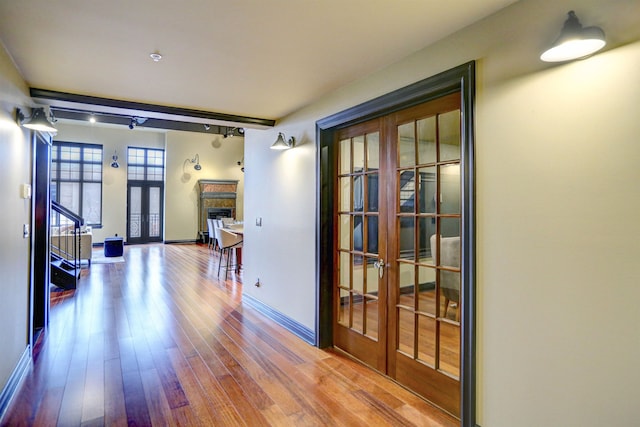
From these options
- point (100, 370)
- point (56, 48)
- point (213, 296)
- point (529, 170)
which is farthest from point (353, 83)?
point (213, 296)

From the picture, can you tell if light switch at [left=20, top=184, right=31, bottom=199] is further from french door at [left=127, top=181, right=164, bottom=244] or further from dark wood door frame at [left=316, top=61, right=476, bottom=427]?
french door at [left=127, top=181, right=164, bottom=244]

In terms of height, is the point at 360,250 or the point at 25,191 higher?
the point at 25,191

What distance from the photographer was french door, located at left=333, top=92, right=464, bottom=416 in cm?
241

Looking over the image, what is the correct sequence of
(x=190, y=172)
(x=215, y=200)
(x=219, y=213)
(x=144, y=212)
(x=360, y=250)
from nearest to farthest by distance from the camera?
(x=360, y=250) < (x=144, y=212) < (x=190, y=172) < (x=215, y=200) < (x=219, y=213)

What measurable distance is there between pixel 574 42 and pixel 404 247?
1.65 metres

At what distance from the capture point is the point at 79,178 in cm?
1166

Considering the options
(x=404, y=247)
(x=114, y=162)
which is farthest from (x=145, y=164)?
(x=404, y=247)

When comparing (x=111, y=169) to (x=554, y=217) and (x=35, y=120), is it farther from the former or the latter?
(x=554, y=217)

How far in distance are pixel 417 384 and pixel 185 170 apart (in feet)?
38.8

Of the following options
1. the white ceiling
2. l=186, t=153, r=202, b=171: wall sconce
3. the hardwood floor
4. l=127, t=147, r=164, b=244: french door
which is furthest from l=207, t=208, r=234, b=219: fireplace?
the white ceiling

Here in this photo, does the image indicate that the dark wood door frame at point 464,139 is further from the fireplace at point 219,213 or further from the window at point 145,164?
the window at point 145,164

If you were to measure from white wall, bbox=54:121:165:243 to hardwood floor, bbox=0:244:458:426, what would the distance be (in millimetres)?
7880

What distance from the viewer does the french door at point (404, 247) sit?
7.90ft

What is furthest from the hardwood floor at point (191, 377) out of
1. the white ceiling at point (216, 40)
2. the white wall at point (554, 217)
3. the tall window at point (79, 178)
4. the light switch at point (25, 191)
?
the tall window at point (79, 178)
